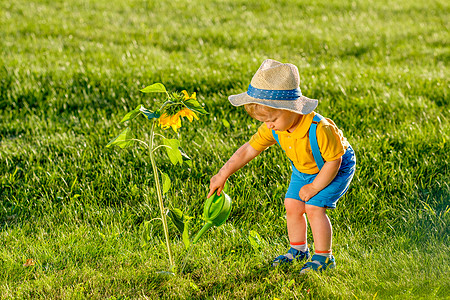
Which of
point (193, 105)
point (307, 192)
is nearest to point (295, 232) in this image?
point (307, 192)

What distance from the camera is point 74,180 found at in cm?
358

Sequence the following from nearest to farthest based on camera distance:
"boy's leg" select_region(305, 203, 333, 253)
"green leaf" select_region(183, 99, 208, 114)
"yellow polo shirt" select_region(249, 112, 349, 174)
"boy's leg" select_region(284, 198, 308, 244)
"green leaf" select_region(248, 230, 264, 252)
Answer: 1. "green leaf" select_region(183, 99, 208, 114)
2. "yellow polo shirt" select_region(249, 112, 349, 174)
3. "boy's leg" select_region(305, 203, 333, 253)
4. "boy's leg" select_region(284, 198, 308, 244)
5. "green leaf" select_region(248, 230, 264, 252)

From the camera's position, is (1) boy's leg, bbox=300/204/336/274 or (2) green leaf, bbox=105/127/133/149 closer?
(2) green leaf, bbox=105/127/133/149

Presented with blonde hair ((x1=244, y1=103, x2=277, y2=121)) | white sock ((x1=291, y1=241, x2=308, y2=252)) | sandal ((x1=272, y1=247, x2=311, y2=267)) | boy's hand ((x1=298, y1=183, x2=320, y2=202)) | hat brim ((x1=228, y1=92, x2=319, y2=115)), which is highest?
hat brim ((x1=228, y1=92, x2=319, y2=115))

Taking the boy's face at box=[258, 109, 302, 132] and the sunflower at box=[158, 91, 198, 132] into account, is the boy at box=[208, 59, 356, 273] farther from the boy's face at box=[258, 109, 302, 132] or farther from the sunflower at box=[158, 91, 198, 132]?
the sunflower at box=[158, 91, 198, 132]

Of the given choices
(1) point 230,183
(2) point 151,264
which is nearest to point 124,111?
(1) point 230,183

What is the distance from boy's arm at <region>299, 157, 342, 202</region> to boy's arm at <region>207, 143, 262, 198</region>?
0.35 meters

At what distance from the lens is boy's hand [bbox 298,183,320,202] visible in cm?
246

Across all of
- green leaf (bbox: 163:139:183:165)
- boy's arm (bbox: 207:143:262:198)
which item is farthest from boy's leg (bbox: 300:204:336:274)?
green leaf (bbox: 163:139:183:165)

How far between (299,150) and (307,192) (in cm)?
22

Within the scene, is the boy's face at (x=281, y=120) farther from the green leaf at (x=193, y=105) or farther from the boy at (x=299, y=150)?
the green leaf at (x=193, y=105)

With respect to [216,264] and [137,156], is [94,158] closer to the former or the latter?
[137,156]

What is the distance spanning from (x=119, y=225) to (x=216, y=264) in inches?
29.8

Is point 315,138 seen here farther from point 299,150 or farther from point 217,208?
point 217,208
